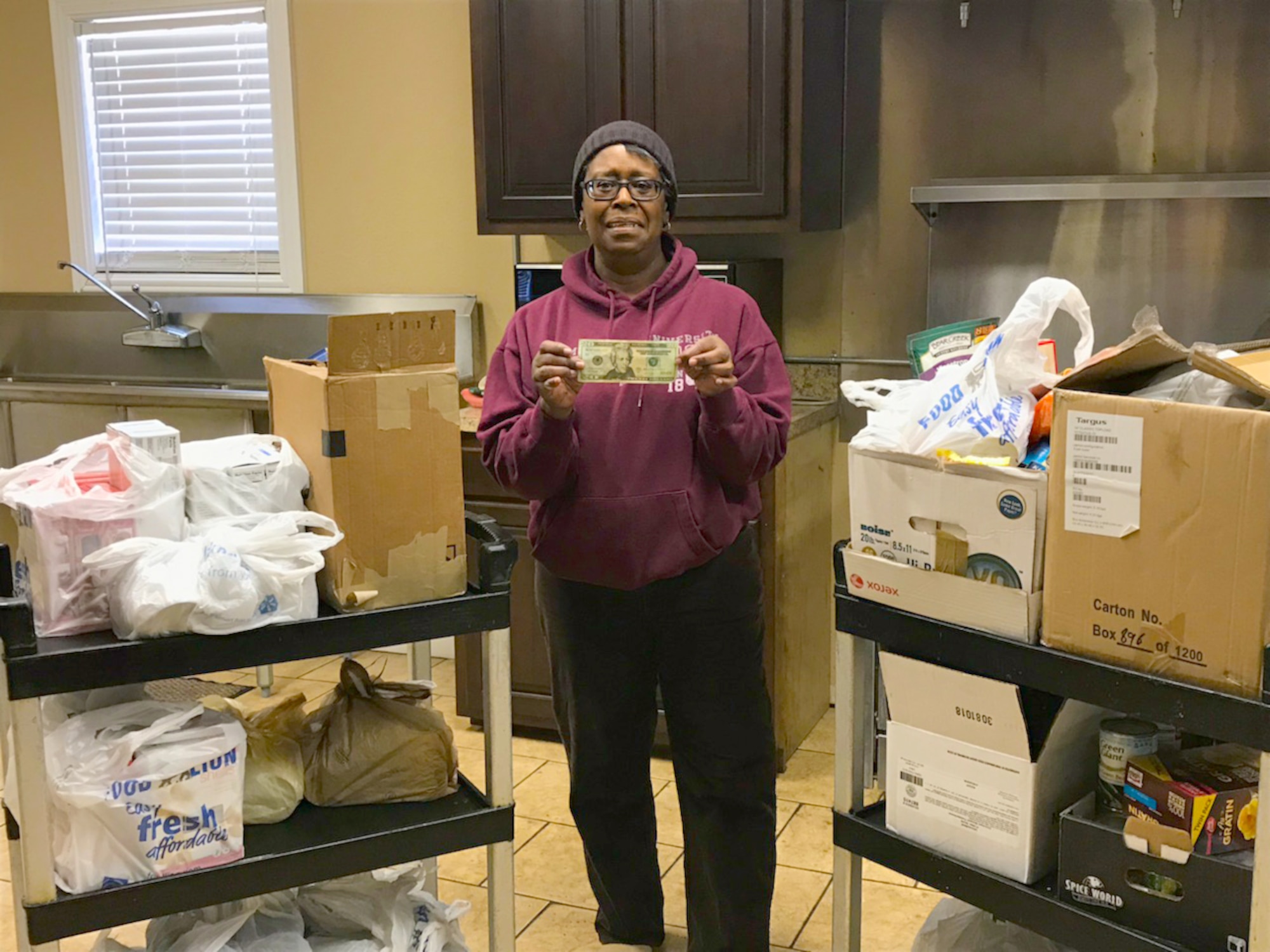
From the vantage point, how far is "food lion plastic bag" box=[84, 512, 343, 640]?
1.71m

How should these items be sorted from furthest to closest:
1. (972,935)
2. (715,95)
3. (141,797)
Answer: (715,95)
(972,935)
(141,797)

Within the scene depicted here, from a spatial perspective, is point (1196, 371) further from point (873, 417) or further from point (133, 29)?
point (133, 29)

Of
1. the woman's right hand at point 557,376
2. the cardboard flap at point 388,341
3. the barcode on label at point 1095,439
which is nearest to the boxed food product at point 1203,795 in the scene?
the barcode on label at point 1095,439

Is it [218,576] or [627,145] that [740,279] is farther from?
[218,576]

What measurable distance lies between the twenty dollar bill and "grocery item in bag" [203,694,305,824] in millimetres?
750

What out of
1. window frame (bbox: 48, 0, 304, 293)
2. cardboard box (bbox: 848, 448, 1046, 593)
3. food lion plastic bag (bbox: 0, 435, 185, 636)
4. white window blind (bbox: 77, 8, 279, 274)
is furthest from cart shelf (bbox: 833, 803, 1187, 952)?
white window blind (bbox: 77, 8, 279, 274)

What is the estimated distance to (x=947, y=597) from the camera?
1.68 meters

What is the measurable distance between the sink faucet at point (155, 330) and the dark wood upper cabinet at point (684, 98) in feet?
4.85

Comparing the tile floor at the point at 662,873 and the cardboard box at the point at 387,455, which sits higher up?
the cardboard box at the point at 387,455

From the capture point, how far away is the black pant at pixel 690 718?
2371mm

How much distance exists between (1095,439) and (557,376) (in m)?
0.86

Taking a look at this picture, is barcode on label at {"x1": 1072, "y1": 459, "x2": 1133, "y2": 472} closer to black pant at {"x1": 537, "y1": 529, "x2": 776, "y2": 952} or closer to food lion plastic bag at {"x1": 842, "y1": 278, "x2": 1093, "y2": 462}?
food lion plastic bag at {"x1": 842, "y1": 278, "x2": 1093, "y2": 462}

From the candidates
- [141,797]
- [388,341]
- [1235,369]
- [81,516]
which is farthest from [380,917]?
[1235,369]

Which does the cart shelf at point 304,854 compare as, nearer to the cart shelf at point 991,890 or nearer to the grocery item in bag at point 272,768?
the grocery item in bag at point 272,768
